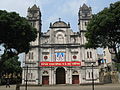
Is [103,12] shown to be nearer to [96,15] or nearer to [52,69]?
[96,15]

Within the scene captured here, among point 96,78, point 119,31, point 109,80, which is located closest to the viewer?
point 119,31

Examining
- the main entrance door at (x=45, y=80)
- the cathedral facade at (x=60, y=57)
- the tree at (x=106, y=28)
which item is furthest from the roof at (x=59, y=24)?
the tree at (x=106, y=28)

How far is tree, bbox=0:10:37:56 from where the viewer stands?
1955cm

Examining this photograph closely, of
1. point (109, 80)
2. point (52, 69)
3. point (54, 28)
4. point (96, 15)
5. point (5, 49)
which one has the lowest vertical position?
point (109, 80)

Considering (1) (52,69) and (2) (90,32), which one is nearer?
(2) (90,32)

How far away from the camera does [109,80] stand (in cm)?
5056

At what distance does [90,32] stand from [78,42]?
75.9 feet

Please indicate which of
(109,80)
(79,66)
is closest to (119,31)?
(79,66)

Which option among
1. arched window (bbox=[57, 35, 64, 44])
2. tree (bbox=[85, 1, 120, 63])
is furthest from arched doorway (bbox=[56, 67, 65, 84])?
tree (bbox=[85, 1, 120, 63])

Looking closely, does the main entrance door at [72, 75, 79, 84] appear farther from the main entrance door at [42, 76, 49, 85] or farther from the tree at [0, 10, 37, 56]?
the tree at [0, 10, 37, 56]

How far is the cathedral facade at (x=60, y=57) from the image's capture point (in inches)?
1641

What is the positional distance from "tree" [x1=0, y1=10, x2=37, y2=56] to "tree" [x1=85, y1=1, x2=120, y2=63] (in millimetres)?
7263

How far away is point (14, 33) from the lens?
20250 mm

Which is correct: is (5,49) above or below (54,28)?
below
